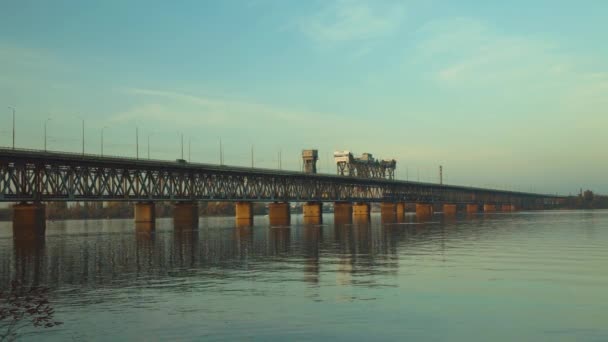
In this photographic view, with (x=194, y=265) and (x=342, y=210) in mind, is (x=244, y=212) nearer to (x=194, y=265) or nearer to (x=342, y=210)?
(x=342, y=210)

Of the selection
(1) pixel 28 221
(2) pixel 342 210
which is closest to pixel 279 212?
(2) pixel 342 210

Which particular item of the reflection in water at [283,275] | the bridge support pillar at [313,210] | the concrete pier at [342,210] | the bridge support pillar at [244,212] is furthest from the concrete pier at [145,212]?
the concrete pier at [342,210]

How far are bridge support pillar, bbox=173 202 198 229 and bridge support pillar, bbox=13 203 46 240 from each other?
38.3 m

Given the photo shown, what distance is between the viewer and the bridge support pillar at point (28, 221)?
293 ft

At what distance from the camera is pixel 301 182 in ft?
584

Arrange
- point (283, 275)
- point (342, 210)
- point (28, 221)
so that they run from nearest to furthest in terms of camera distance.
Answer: point (283, 275)
point (28, 221)
point (342, 210)

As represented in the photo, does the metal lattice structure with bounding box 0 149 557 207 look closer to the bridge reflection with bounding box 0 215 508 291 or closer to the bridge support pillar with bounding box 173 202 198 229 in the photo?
the bridge support pillar with bounding box 173 202 198 229

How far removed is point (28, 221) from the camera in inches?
3585

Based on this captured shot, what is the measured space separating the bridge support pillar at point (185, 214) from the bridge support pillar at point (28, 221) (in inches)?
1506

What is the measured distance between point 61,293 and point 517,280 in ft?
75.7

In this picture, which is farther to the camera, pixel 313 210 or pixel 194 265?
pixel 313 210

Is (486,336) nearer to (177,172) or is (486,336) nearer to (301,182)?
(177,172)

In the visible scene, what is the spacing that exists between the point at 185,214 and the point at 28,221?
139 feet

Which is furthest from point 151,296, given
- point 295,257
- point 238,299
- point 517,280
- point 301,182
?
point 301,182
